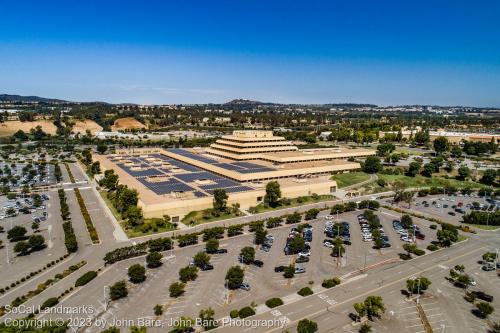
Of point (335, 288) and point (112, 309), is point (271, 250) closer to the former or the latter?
point (335, 288)

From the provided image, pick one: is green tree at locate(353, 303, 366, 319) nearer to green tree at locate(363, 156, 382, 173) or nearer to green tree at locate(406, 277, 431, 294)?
green tree at locate(406, 277, 431, 294)

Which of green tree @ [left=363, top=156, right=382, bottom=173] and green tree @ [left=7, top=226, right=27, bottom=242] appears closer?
green tree @ [left=7, top=226, right=27, bottom=242]

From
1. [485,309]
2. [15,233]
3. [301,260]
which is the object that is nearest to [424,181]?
[301,260]

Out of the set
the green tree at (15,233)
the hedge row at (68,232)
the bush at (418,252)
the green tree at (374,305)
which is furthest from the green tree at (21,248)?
the bush at (418,252)

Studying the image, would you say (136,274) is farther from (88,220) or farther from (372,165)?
(372,165)

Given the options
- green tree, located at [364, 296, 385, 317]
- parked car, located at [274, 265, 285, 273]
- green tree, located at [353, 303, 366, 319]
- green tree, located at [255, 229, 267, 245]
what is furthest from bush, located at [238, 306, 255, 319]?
green tree, located at [255, 229, 267, 245]

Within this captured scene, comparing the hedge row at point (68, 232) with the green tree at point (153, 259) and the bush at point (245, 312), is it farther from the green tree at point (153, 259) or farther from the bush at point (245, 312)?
the bush at point (245, 312)

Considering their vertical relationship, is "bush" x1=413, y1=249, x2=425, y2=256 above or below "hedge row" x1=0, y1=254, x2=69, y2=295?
above
